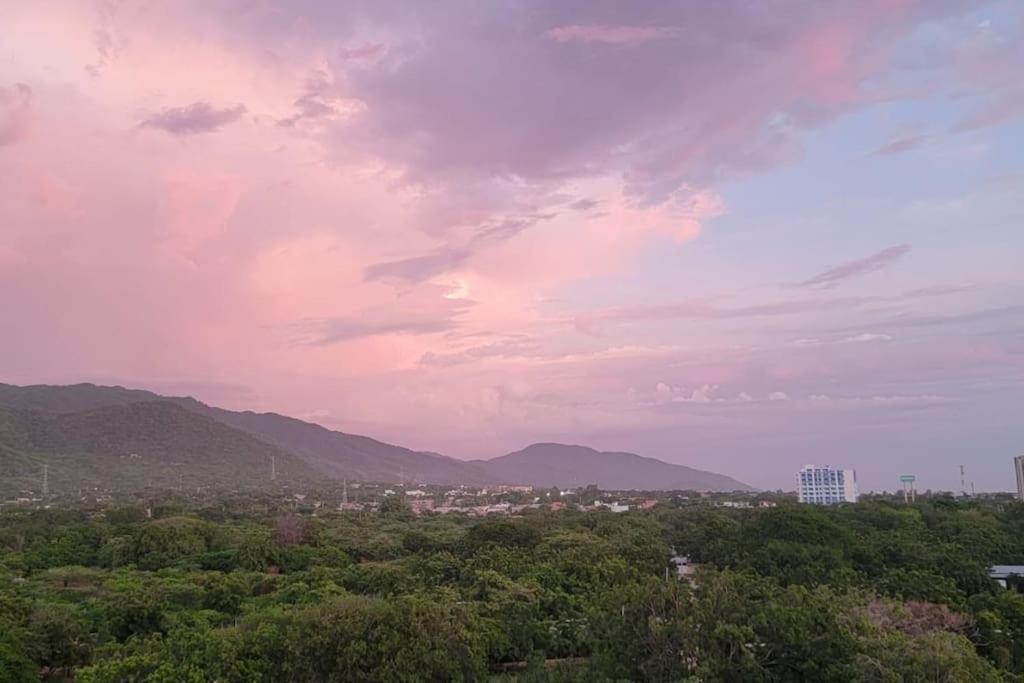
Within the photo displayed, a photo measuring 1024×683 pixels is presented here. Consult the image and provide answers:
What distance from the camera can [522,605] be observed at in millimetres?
25906

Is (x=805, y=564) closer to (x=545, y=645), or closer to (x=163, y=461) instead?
(x=545, y=645)

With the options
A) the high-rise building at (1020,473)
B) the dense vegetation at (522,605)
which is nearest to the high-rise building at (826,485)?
the high-rise building at (1020,473)

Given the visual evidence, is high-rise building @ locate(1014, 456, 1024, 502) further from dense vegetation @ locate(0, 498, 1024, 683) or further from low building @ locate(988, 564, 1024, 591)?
low building @ locate(988, 564, 1024, 591)

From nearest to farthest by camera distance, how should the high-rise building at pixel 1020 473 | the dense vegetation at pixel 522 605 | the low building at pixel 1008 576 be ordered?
the dense vegetation at pixel 522 605 < the low building at pixel 1008 576 < the high-rise building at pixel 1020 473

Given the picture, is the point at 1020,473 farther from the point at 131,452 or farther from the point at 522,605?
the point at 131,452

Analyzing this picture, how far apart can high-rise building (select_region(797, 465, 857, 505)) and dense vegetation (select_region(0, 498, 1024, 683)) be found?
92.5 meters

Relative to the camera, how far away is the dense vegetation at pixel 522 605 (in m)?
17.8

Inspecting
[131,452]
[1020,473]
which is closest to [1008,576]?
[1020,473]

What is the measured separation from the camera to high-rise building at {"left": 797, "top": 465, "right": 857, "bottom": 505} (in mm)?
139250

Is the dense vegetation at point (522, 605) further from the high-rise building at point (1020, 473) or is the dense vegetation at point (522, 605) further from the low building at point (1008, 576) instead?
the high-rise building at point (1020, 473)

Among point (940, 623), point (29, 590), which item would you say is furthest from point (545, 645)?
point (29, 590)

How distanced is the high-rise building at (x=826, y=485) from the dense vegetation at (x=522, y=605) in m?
92.5

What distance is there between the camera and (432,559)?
36312 millimetres

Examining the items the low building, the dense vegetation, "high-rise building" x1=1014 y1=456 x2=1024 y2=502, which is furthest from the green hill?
"high-rise building" x1=1014 y1=456 x2=1024 y2=502
